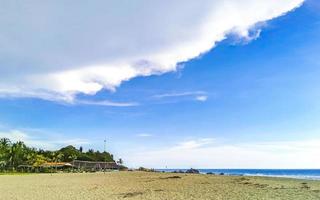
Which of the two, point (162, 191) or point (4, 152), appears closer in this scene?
point (162, 191)

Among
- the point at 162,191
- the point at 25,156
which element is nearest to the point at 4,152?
the point at 25,156

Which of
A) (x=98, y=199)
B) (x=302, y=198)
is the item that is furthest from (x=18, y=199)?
(x=302, y=198)

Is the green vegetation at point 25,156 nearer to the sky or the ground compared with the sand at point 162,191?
nearer to the sky

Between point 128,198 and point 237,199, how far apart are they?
640 centimetres

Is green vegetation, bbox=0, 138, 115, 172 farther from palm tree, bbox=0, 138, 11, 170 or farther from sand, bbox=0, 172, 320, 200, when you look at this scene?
sand, bbox=0, 172, 320, 200

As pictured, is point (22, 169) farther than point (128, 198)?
Yes

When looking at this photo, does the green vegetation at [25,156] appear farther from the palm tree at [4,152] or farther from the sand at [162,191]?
the sand at [162,191]

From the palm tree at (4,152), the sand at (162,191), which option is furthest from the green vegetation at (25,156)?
the sand at (162,191)

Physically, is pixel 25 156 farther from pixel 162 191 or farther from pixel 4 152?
pixel 162 191

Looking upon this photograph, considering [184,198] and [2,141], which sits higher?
[2,141]

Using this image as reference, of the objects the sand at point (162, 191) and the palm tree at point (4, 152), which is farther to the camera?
the palm tree at point (4, 152)

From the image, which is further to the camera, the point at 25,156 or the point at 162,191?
the point at 25,156

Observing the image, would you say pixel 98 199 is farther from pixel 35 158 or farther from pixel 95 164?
pixel 95 164

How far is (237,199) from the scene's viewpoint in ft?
67.8
